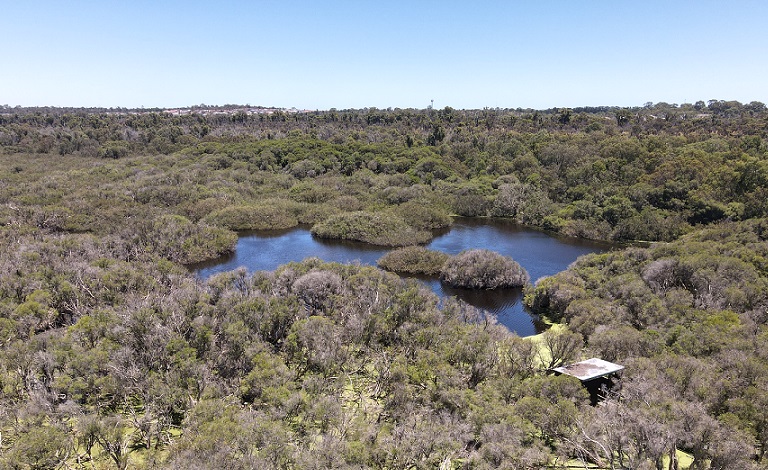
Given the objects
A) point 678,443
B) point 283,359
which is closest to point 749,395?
point 678,443

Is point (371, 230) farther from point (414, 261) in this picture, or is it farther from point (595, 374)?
point (595, 374)

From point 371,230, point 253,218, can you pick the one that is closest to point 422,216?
point 371,230

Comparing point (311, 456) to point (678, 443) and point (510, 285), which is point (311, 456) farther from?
point (510, 285)

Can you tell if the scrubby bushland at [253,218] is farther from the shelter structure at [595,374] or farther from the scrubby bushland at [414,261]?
the shelter structure at [595,374]

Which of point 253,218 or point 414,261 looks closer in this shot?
point 414,261

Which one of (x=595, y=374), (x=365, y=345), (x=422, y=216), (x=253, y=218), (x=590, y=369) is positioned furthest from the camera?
(x=422, y=216)

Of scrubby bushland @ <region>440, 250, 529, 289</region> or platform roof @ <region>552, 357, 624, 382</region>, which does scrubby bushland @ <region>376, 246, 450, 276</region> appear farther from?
platform roof @ <region>552, 357, 624, 382</region>
